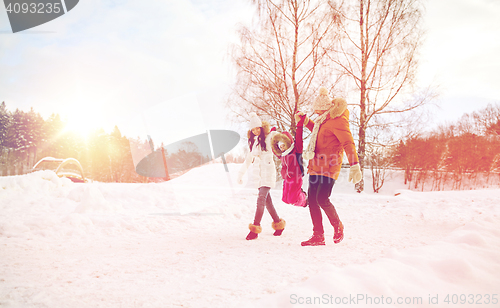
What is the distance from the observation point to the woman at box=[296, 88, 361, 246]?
11.3ft

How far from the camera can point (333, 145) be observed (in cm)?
357

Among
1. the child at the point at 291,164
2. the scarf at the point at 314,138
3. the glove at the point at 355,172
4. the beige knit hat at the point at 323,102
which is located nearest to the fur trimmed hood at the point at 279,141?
the child at the point at 291,164

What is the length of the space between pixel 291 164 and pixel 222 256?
1.73 metres

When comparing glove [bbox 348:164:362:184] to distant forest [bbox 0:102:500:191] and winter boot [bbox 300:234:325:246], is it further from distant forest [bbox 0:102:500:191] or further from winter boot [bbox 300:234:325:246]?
distant forest [bbox 0:102:500:191]

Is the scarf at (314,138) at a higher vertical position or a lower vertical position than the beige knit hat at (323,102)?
lower

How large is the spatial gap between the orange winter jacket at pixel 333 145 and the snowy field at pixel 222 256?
104 cm

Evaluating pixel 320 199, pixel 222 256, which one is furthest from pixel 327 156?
pixel 222 256

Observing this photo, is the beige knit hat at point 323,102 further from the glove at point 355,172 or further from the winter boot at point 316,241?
the winter boot at point 316,241

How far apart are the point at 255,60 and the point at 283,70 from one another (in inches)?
53.3

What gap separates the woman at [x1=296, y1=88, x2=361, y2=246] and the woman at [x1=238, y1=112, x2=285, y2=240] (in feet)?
2.23

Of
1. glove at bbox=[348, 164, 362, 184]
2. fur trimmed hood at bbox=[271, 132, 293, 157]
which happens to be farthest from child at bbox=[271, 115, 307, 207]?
glove at bbox=[348, 164, 362, 184]

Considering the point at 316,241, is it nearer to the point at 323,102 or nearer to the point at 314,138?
the point at 314,138

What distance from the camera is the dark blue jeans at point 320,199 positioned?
3514mm

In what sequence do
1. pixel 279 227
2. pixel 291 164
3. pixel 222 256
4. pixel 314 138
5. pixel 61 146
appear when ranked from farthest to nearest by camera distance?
pixel 61 146 → pixel 279 227 → pixel 291 164 → pixel 314 138 → pixel 222 256
